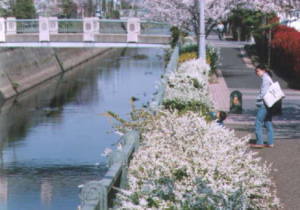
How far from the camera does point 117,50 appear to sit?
287 ft

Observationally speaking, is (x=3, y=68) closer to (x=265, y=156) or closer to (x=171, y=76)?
(x=171, y=76)

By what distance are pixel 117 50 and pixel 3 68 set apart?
40.6 metres

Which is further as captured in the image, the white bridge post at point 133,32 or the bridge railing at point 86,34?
the bridge railing at point 86,34

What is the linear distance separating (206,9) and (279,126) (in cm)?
1930

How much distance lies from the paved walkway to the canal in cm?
271

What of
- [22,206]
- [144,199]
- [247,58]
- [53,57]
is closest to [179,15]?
[247,58]

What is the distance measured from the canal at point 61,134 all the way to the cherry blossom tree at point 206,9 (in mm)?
4361

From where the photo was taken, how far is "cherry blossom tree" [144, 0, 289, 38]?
3497 cm

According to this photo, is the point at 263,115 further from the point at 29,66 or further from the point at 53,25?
the point at 29,66

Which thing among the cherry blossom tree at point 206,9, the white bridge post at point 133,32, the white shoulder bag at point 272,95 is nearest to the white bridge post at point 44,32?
the white bridge post at point 133,32

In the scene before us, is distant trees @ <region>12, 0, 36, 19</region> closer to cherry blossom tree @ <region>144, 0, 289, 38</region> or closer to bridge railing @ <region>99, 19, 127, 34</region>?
bridge railing @ <region>99, 19, 127, 34</region>

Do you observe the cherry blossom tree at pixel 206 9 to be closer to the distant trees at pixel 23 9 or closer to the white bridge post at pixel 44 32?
the white bridge post at pixel 44 32

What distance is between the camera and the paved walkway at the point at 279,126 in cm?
1029

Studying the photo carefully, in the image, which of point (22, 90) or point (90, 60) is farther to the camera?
point (90, 60)
